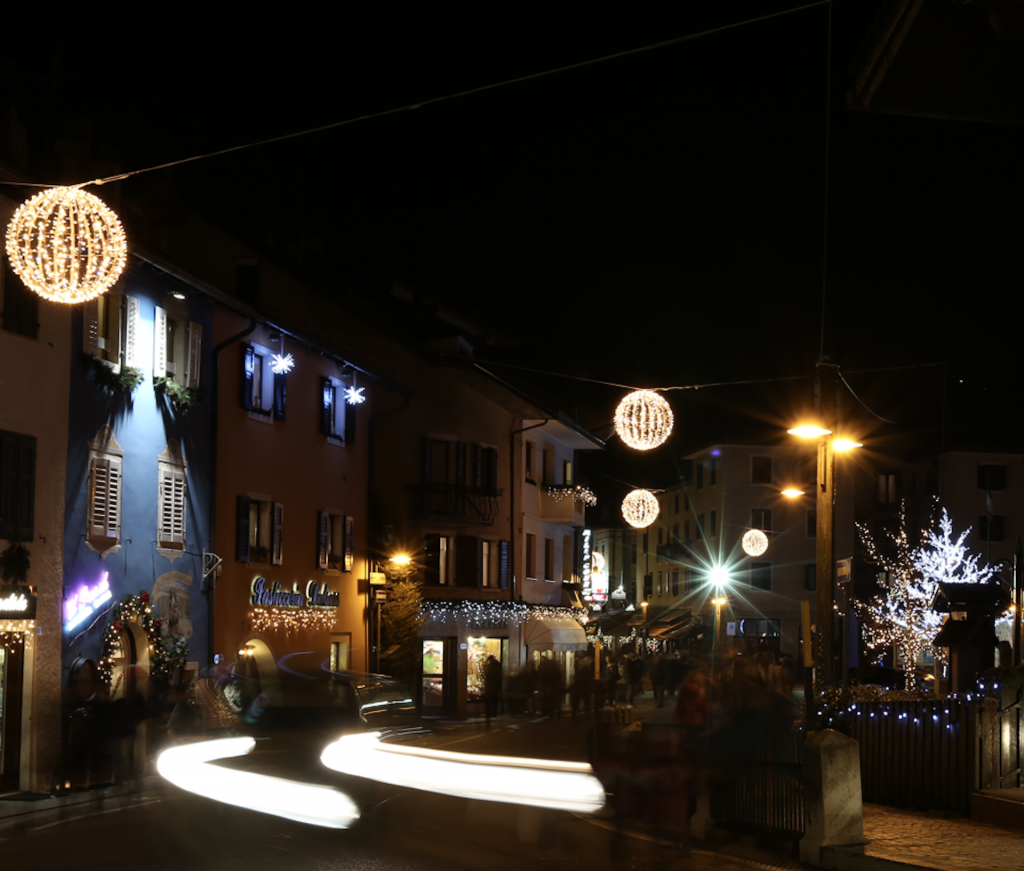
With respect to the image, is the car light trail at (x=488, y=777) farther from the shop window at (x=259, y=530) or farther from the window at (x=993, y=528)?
the window at (x=993, y=528)

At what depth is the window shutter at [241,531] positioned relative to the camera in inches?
1043

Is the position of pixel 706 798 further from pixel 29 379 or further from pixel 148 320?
pixel 148 320

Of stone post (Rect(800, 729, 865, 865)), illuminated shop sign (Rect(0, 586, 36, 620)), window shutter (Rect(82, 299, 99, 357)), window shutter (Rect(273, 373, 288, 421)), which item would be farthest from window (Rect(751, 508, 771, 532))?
stone post (Rect(800, 729, 865, 865))

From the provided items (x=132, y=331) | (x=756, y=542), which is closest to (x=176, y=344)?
(x=132, y=331)

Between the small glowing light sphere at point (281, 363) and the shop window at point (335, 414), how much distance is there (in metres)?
2.63

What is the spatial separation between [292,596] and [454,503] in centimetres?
1054

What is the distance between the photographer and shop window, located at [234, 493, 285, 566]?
87.3 ft

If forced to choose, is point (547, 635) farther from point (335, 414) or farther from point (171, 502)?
point (171, 502)

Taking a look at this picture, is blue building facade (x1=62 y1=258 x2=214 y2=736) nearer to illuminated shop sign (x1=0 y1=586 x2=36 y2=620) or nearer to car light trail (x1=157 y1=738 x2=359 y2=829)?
illuminated shop sign (x1=0 y1=586 x2=36 y2=620)

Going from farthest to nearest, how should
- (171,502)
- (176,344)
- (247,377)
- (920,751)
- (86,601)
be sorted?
(247,377)
(176,344)
(171,502)
(86,601)
(920,751)

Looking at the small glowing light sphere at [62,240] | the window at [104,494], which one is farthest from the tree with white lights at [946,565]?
the small glowing light sphere at [62,240]

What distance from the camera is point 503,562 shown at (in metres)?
41.2

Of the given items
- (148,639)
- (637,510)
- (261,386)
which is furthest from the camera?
(637,510)

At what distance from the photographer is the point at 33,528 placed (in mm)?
19766
